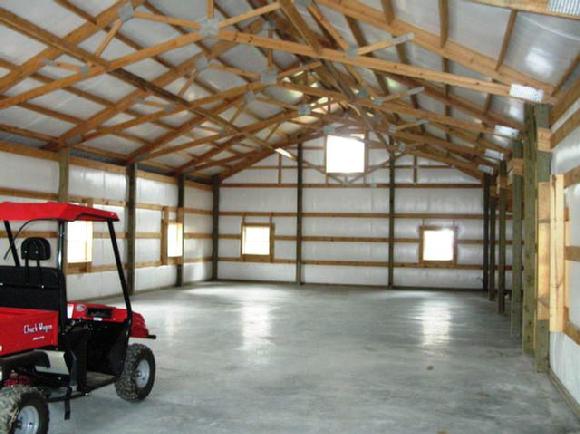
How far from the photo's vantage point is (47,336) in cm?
438

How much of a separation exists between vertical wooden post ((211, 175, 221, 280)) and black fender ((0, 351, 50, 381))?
1521 cm

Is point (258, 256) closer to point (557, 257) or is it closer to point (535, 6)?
point (557, 257)

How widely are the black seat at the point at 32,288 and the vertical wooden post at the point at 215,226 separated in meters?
15.0

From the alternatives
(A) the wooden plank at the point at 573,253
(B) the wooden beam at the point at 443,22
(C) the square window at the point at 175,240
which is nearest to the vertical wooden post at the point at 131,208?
(C) the square window at the point at 175,240

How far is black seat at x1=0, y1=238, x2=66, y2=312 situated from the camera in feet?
14.6

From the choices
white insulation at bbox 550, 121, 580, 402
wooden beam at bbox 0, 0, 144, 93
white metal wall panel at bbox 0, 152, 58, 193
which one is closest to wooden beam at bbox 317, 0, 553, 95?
white insulation at bbox 550, 121, 580, 402

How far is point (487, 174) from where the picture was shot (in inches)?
672

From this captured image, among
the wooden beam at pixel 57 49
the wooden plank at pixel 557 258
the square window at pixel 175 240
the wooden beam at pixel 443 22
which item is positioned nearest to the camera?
the wooden plank at pixel 557 258

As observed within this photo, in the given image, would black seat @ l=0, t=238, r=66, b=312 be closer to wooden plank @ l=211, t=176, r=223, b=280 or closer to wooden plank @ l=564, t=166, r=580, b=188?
wooden plank @ l=564, t=166, r=580, b=188

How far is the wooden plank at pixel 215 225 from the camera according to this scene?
19.7 metres

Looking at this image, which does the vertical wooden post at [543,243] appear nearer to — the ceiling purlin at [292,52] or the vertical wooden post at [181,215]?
the ceiling purlin at [292,52]

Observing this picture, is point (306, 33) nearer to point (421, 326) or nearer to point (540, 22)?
point (540, 22)

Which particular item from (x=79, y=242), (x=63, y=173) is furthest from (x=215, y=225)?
(x=63, y=173)

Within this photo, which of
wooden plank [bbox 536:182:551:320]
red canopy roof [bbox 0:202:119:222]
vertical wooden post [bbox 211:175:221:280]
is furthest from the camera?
vertical wooden post [bbox 211:175:221:280]
